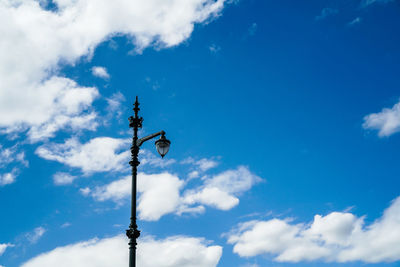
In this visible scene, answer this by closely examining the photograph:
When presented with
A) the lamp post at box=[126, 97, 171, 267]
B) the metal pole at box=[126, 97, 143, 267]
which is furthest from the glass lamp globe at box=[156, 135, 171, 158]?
the metal pole at box=[126, 97, 143, 267]

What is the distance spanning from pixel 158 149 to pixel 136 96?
231 centimetres

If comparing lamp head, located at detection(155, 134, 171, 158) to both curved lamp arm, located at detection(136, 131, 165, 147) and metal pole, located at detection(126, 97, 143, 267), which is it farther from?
metal pole, located at detection(126, 97, 143, 267)

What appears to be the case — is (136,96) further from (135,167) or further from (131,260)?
(131,260)

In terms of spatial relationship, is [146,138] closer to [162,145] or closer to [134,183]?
[162,145]

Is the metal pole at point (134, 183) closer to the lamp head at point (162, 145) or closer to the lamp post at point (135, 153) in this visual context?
the lamp post at point (135, 153)

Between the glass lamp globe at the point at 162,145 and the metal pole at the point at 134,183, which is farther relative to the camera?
the glass lamp globe at the point at 162,145


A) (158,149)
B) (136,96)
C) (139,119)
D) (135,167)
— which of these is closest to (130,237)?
(135,167)

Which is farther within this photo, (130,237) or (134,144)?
(134,144)

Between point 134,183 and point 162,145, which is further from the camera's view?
point 162,145

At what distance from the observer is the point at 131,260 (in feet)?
34.8

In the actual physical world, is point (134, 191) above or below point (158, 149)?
below

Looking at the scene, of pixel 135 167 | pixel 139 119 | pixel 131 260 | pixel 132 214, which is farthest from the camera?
pixel 139 119

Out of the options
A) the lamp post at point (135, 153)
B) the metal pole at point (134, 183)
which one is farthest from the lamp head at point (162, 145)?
the metal pole at point (134, 183)

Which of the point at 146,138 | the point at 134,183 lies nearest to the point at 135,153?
the point at 146,138
